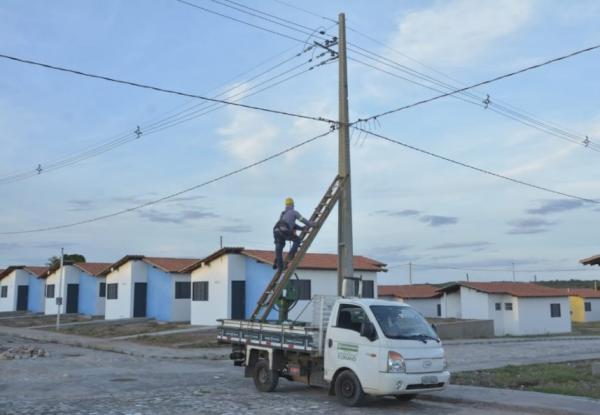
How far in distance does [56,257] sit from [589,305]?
67.4m

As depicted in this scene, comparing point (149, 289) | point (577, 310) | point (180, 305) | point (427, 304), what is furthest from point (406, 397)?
point (577, 310)

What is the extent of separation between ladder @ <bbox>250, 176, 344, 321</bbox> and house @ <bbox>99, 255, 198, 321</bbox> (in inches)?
1058

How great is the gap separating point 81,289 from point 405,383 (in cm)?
4807

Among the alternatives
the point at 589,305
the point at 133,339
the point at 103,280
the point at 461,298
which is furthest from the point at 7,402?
the point at 589,305

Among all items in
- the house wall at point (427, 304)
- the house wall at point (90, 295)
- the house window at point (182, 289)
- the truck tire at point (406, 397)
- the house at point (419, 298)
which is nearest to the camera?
the truck tire at point (406, 397)

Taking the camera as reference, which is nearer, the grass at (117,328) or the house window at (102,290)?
the grass at (117,328)

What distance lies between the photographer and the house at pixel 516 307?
49750 millimetres

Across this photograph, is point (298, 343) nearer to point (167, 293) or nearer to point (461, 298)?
point (167, 293)

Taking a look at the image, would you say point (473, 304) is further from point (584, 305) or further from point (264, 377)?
point (264, 377)

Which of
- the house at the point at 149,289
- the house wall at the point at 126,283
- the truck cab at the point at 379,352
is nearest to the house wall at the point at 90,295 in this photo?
the house at the point at 149,289

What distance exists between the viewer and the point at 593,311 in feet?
235

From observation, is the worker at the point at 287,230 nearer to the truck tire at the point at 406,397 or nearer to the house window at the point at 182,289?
the truck tire at the point at 406,397

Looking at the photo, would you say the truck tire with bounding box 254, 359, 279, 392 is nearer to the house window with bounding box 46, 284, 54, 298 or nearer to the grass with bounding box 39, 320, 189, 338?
the grass with bounding box 39, 320, 189, 338

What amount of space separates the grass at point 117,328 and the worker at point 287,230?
842 inches
